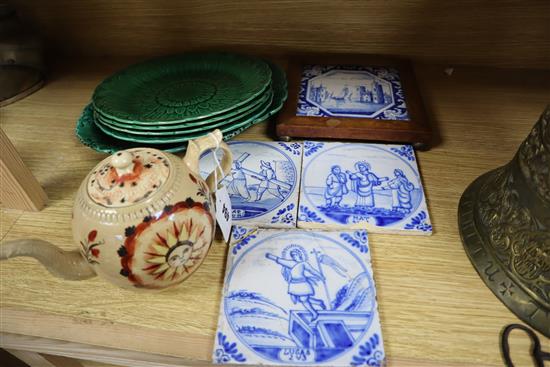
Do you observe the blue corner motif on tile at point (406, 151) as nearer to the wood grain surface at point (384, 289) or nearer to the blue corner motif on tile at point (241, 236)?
the wood grain surface at point (384, 289)

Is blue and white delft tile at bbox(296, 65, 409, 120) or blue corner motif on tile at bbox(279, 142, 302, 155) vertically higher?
blue and white delft tile at bbox(296, 65, 409, 120)

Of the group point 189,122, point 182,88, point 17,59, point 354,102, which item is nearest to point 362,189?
point 354,102

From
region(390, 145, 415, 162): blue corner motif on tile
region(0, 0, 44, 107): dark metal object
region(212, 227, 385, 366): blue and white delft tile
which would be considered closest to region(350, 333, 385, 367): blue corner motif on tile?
region(212, 227, 385, 366): blue and white delft tile

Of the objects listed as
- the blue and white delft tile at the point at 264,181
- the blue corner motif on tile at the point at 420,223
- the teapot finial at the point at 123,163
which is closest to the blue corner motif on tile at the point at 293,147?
the blue and white delft tile at the point at 264,181

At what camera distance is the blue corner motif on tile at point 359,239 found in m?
0.61

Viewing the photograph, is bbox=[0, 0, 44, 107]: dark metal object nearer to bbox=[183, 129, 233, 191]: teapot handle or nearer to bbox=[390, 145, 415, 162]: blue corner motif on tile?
bbox=[183, 129, 233, 191]: teapot handle

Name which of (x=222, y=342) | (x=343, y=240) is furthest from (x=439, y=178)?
(x=222, y=342)

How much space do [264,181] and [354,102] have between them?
27 cm

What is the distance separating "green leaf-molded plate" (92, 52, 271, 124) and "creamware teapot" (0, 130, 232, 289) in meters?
0.20

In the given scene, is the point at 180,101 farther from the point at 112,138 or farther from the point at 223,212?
the point at 223,212

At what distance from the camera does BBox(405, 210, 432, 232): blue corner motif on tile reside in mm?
625

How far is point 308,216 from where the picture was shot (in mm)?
649

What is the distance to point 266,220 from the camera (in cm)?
65

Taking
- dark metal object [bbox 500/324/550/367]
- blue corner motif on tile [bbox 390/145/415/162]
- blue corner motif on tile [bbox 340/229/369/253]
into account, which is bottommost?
dark metal object [bbox 500/324/550/367]
